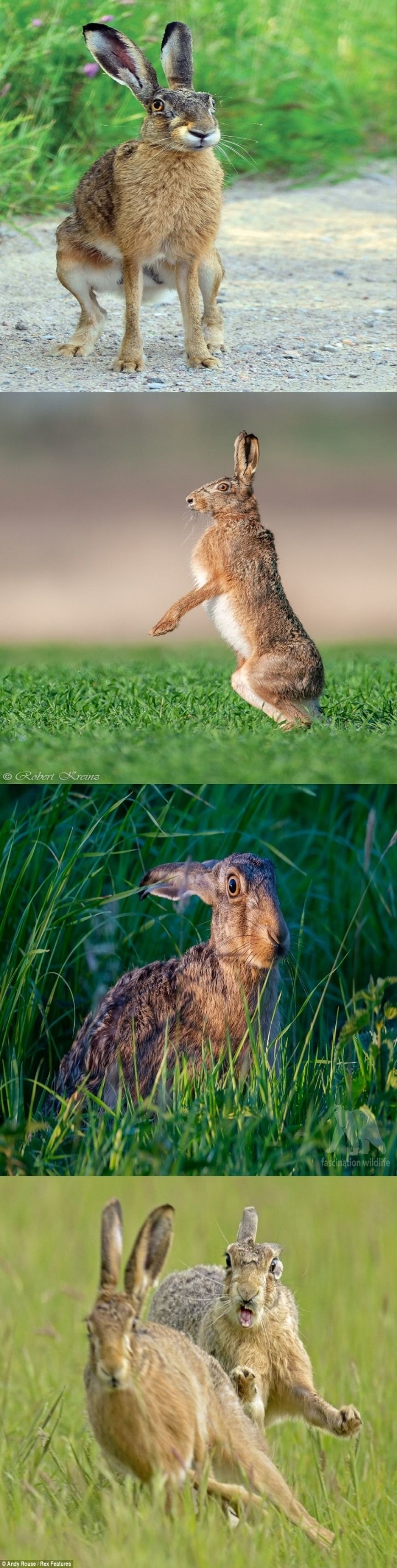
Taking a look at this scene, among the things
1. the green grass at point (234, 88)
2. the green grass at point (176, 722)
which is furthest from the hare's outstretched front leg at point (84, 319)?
the green grass at point (176, 722)

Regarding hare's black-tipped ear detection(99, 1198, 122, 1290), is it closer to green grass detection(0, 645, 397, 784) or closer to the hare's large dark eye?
the hare's large dark eye

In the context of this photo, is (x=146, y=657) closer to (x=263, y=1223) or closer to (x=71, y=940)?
(x=71, y=940)

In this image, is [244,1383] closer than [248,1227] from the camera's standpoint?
Yes

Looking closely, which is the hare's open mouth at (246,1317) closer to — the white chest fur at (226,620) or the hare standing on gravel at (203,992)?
the hare standing on gravel at (203,992)

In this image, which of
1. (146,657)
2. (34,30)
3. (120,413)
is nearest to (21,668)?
(146,657)

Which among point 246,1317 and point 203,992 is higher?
point 203,992

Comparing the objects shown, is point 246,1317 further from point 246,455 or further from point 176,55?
point 176,55

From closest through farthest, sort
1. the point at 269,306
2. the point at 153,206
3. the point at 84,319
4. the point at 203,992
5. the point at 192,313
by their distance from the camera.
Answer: the point at 203,992 → the point at 153,206 → the point at 192,313 → the point at 84,319 → the point at 269,306

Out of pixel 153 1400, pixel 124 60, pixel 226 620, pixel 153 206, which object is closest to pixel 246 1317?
pixel 153 1400
